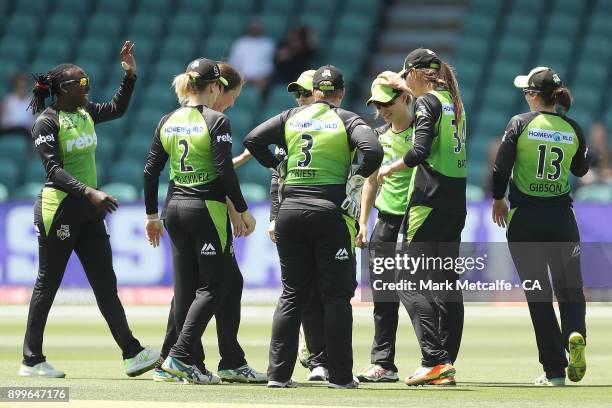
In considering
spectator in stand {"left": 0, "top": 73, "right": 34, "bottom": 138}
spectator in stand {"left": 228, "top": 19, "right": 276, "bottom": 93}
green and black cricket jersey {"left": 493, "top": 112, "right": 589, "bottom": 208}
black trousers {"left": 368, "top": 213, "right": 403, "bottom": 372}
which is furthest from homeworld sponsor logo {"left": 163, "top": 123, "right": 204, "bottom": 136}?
spectator in stand {"left": 228, "top": 19, "right": 276, "bottom": 93}

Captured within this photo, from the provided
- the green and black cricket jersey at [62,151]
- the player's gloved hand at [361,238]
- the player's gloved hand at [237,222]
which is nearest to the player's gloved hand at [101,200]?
the green and black cricket jersey at [62,151]

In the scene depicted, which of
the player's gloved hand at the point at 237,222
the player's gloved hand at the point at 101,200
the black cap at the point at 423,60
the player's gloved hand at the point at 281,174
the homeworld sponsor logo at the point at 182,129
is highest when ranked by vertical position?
the black cap at the point at 423,60

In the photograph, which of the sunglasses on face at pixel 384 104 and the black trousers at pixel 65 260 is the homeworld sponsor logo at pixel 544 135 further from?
the black trousers at pixel 65 260

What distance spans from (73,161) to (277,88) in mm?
11730

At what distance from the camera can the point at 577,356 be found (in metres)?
8.94

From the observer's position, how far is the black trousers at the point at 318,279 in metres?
8.60

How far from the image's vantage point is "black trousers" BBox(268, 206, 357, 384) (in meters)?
8.60

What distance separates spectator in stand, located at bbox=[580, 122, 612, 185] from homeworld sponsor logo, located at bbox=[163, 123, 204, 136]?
924cm

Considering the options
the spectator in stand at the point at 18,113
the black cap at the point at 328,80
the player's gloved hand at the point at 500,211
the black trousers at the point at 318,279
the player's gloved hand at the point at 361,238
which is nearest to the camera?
the black trousers at the point at 318,279

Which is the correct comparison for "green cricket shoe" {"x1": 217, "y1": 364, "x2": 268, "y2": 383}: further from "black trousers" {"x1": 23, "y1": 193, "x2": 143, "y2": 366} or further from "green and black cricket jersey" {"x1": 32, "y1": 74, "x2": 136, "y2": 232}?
"green and black cricket jersey" {"x1": 32, "y1": 74, "x2": 136, "y2": 232}

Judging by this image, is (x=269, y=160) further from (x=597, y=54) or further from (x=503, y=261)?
(x=597, y=54)

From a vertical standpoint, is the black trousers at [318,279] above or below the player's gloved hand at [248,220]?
below

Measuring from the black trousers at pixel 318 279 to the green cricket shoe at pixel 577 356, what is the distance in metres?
1.47

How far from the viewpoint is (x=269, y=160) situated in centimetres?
897
